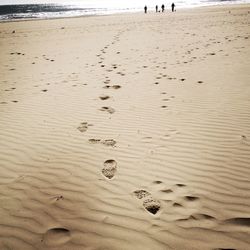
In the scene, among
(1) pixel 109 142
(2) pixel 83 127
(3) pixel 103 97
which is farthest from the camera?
(3) pixel 103 97

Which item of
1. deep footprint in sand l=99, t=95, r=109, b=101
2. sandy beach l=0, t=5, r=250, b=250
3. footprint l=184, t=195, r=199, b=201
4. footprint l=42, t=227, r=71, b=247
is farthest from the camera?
deep footprint in sand l=99, t=95, r=109, b=101

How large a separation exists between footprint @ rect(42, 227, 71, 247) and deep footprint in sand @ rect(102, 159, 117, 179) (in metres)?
0.99

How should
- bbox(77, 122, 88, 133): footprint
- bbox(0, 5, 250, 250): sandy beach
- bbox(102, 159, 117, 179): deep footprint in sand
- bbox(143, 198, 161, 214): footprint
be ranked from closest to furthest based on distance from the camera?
1. bbox(0, 5, 250, 250): sandy beach
2. bbox(143, 198, 161, 214): footprint
3. bbox(102, 159, 117, 179): deep footprint in sand
4. bbox(77, 122, 88, 133): footprint

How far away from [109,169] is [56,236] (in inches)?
48.6

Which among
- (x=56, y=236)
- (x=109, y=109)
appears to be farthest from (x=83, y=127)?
(x=56, y=236)

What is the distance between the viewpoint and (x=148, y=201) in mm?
2992

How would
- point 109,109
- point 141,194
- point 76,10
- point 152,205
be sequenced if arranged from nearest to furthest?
point 152,205
point 141,194
point 109,109
point 76,10

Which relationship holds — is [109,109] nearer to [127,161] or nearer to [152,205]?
[127,161]

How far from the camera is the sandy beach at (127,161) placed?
267 cm

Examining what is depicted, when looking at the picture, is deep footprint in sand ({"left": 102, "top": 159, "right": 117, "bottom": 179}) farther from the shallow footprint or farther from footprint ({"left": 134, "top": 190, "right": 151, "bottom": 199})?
the shallow footprint

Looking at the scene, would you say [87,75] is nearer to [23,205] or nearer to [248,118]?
[248,118]

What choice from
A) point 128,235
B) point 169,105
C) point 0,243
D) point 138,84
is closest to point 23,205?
point 0,243

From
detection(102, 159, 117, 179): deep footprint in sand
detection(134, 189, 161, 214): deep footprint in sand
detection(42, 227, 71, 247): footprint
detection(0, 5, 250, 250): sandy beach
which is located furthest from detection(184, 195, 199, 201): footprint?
detection(42, 227, 71, 247): footprint

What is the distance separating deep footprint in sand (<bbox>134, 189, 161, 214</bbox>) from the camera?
9.49ft
